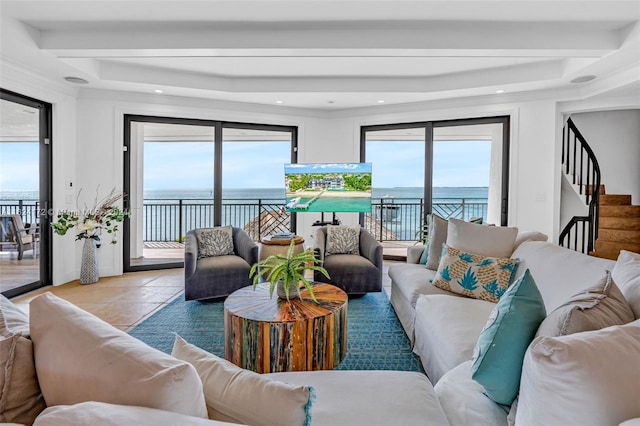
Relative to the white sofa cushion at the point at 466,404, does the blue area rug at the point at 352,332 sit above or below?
below

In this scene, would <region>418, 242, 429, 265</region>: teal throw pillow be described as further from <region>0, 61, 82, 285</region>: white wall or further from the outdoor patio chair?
the outdoor patio chair

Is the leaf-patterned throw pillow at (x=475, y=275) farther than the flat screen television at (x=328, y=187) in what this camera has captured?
No

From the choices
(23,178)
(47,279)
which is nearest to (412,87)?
(23,178)

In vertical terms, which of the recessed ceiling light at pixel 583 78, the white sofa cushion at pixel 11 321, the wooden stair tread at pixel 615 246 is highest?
the recessed ceiling light at pixel 583 78

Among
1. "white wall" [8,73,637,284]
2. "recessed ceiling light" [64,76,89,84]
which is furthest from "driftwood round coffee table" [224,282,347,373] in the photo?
"recessed ceiling light" [64,76,89,84]

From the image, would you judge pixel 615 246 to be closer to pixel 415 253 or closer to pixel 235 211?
pixel 415 253

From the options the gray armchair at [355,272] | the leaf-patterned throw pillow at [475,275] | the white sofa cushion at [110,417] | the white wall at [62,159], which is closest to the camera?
the white sofa cushion at [110,417]

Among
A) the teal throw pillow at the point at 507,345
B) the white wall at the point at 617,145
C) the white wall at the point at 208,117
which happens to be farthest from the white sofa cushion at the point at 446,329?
the white wall at the point at 617,145

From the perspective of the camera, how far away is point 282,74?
14.6 feet

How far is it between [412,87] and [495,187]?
2.66 m

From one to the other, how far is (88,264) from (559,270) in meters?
4.79

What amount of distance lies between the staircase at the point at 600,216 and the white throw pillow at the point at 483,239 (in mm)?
2894

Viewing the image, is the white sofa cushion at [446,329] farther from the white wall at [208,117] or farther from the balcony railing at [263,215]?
the balcony railing at [263,215]

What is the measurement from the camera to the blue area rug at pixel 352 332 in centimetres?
246
